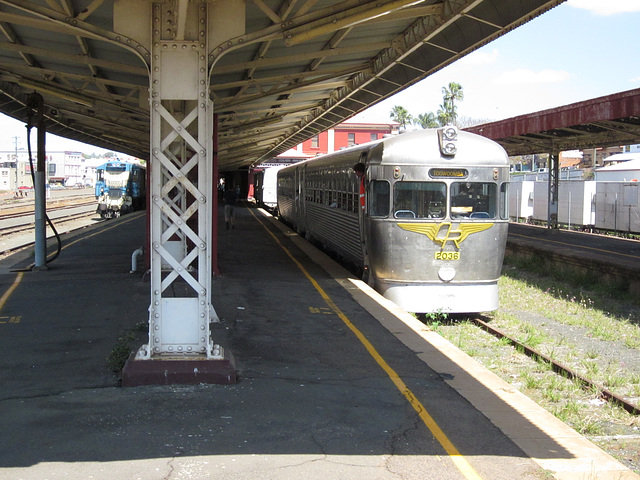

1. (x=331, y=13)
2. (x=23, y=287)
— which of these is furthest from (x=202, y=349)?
(x=23, y=287)

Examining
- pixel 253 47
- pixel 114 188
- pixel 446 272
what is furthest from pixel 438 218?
pixel 114 188

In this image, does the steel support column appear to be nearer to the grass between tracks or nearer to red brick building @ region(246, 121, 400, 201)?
the grass between tracks

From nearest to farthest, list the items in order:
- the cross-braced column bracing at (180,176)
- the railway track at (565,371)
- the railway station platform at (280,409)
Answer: the railway station platform at (280,409), the cross-braced column bracing at (180,176), the railway track at (565,371)

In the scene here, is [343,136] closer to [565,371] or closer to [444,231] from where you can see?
[444,231]

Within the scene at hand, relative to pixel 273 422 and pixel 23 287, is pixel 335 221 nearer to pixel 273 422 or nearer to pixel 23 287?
pixel 23 287

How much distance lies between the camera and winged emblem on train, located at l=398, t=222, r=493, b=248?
1138cm

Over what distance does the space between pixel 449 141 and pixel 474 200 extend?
105cm

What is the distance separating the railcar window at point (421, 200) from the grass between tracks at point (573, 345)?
1801mm

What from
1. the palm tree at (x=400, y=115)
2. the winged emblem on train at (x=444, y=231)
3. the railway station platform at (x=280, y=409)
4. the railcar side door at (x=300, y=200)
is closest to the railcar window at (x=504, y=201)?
the winged emblem on train at (x=444, y=231)

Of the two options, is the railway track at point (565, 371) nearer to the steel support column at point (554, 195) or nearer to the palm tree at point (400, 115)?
the steel support column at point (554, 195)

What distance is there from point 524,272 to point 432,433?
15090mm

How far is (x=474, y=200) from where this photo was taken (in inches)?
455

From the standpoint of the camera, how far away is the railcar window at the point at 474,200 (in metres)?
11.5

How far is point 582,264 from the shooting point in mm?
17672
